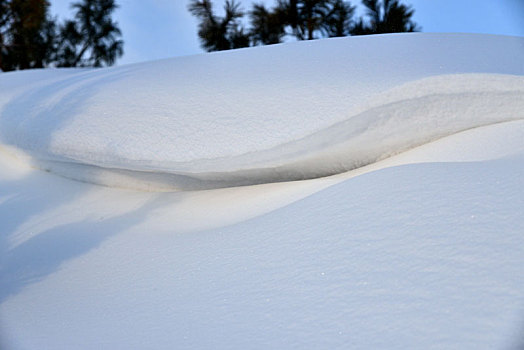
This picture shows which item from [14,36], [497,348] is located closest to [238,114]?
[497,348]

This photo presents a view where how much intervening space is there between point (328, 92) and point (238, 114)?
48 cm

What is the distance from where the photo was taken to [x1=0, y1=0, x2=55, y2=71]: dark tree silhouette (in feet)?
23.2

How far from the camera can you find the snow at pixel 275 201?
131cm

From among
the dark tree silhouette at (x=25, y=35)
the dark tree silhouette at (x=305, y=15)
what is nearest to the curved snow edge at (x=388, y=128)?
the dark tree silhouette at (x=305, y=15)

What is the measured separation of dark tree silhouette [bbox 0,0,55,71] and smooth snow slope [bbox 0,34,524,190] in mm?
5047

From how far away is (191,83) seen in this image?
275 cm

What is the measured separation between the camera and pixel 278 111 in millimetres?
2303

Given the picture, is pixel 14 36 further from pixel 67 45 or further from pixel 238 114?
pixel 238 114

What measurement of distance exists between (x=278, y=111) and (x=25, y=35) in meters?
7.40

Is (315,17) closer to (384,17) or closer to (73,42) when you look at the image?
(384,17)

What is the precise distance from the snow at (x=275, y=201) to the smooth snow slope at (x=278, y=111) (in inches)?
0.4

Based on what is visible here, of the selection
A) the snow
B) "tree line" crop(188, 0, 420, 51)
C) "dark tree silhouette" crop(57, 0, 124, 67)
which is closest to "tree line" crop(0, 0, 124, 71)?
"dark tree silhouette" crop(57, 0, 124, 67)

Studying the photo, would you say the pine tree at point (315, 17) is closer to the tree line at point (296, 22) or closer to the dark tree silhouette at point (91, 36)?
the tree line at point (296, 22)

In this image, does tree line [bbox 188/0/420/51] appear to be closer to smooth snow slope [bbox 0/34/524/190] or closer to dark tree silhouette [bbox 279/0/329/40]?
dark tree silhouette [bbox 279/0/329/40]
